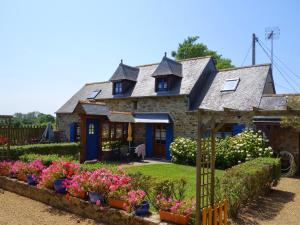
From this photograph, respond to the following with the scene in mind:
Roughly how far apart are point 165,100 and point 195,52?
65.2ft

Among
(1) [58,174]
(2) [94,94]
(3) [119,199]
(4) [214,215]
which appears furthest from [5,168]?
(2) [94,94]

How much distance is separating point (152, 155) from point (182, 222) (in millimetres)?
13382

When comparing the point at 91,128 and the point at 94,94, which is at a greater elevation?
the point at 94,94

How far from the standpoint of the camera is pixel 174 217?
5.54m

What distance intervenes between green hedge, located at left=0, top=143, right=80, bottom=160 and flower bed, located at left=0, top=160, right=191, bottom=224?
3576mm

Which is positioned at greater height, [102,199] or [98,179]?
[98,179]

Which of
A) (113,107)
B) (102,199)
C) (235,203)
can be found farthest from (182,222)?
(113,107)

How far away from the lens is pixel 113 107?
21641 mm

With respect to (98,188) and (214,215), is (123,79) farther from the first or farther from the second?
(214,215)

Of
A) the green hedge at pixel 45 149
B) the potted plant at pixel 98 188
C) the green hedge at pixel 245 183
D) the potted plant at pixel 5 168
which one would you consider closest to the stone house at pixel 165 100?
the green hedge at pixel 45 149

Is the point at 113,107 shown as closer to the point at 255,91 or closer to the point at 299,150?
the point at 255,91

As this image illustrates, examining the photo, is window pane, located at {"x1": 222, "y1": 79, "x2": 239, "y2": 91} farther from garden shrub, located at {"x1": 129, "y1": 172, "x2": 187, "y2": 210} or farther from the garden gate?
the garden gate

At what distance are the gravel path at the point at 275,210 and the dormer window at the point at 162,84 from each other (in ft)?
33.4

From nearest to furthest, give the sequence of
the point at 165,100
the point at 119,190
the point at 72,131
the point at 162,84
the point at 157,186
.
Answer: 1. the point at 157,186
2. the point at 119,190
3. the point at 165,100
4. the point at 162,84
5. the point at 72,131
